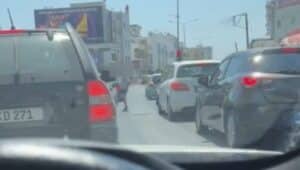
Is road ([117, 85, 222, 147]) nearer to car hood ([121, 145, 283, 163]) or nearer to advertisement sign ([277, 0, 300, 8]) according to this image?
car hood ([121, 145, 283, 163])

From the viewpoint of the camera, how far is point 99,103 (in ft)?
21.1

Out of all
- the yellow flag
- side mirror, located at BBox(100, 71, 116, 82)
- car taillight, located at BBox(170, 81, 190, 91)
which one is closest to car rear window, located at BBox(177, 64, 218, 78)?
car taillight, located at BBox(170, 81, 190, 91)

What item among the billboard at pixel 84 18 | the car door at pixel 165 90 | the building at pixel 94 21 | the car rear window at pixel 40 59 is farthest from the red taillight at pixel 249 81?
the billboard at pixel 84 18

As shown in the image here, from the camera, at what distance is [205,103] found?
514 inches

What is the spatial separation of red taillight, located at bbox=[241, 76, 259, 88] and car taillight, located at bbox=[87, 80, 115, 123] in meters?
3.83

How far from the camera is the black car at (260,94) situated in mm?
9750

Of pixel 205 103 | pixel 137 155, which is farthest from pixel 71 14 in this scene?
pixel 137 155

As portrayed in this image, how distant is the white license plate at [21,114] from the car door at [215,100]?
17.7 ft

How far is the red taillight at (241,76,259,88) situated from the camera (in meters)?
10.1

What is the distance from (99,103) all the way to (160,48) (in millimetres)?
91325

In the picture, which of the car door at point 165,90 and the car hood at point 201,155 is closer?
the car hood at point 201,155

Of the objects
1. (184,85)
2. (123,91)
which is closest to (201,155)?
(184,85)

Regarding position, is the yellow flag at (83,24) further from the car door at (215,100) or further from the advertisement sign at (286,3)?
the car door at (215,100)

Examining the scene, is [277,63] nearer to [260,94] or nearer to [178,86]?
[260,94]
